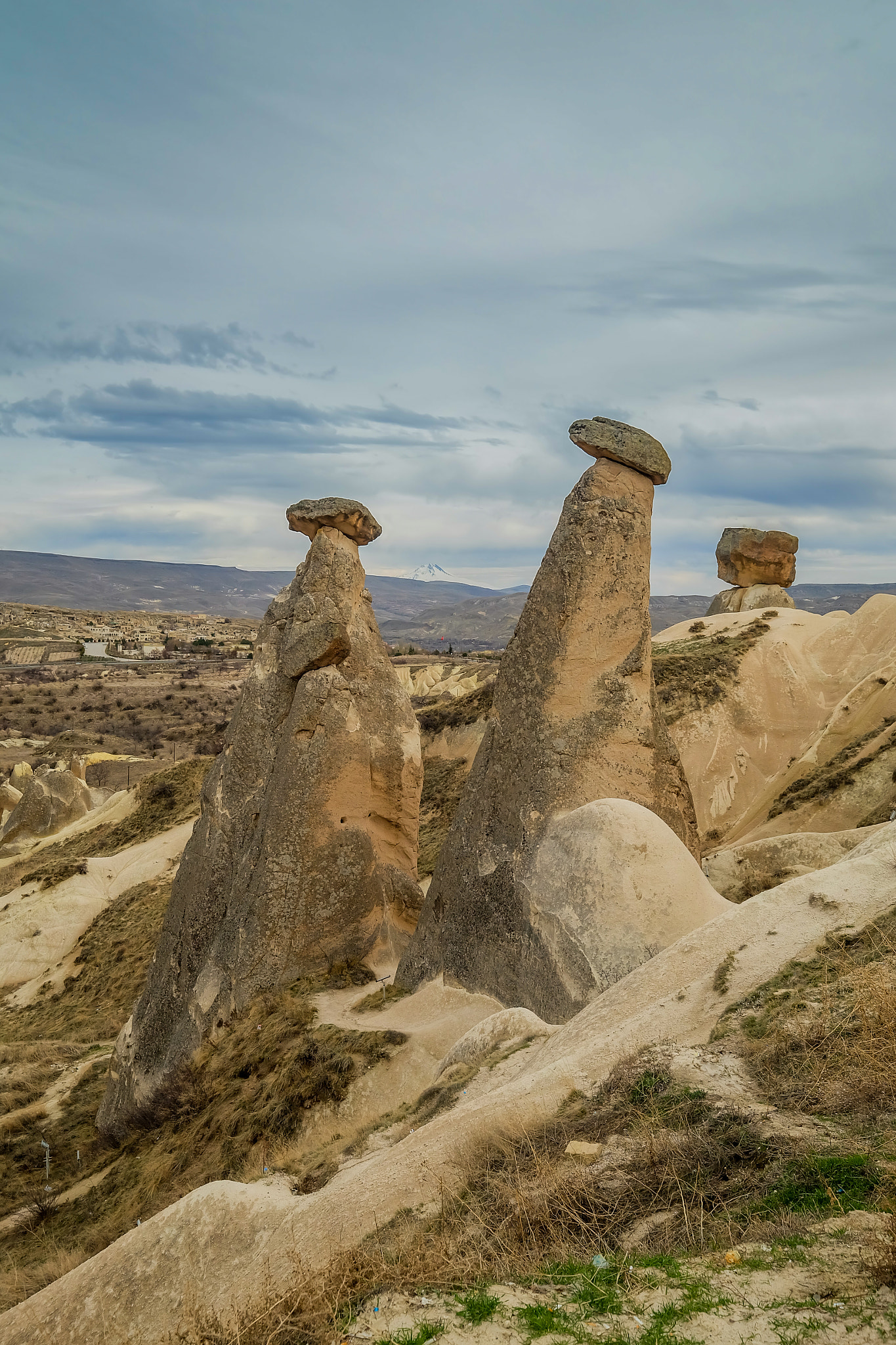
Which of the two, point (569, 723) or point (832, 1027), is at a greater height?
point (569, 723)

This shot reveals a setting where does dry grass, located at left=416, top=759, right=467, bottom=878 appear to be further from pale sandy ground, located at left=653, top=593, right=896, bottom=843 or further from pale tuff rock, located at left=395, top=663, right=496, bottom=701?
pale tuff rock, located at left=395, top=663, right=496, bottom=701

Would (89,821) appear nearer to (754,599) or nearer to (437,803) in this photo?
(437,803)

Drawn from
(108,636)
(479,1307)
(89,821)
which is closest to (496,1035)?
(479,1307)

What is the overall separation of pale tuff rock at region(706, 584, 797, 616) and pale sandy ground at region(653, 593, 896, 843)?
4230 millimetres

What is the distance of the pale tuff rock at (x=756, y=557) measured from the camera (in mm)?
29750

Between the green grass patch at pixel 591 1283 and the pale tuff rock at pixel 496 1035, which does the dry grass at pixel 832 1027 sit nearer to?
the green grass patch at pixel 591 1283

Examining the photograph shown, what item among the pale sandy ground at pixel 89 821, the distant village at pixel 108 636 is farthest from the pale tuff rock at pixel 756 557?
the distant village at pixel 108 636

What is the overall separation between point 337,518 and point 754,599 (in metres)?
22.7

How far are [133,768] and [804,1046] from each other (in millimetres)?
31897

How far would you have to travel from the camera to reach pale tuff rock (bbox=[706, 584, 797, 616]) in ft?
97.4

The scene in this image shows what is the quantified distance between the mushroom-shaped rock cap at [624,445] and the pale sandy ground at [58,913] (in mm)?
15611

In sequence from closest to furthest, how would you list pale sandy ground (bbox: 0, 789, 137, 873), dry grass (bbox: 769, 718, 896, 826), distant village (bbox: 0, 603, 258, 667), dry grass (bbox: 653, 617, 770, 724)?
dry grass (bbox: 769, 718, 896, 826), dry grass (bbox: 653, 617, 770, 724), pale sandy ground (bbox: 0, 789, 137, 873), distant village (bbox: 0, 603, 258, 667)

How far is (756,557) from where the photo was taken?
30.2 meters

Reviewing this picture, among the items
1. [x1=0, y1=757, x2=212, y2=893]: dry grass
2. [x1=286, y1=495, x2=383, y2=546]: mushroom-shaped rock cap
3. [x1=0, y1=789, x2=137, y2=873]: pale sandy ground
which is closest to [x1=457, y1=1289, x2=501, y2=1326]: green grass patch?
[x1=286, y1=495, x2=383, y2=546]: mushroom-shaped rock cap
